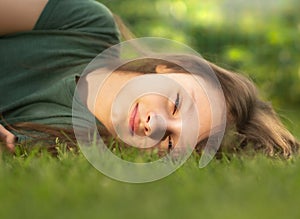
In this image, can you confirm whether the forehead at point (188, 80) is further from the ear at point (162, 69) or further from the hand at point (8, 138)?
the hand at point (8, 138)

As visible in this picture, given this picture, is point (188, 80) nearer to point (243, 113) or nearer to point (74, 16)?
point (243, 113)

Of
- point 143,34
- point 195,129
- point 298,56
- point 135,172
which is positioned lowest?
point 298,56

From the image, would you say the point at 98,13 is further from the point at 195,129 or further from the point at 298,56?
the point at 298,56

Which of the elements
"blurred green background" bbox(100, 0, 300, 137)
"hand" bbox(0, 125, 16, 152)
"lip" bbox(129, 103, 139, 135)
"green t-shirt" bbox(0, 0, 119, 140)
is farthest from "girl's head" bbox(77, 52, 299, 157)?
"blurred green background" bbox(100, 0, 300, 137)

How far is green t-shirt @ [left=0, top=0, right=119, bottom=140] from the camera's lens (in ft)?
6.43

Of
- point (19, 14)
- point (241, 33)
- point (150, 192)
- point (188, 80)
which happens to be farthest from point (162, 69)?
point (241, 33)

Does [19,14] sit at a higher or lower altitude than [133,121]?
higher

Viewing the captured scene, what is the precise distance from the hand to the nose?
366 millimetres

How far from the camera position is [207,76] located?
191 centimetres

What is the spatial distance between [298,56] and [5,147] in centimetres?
282

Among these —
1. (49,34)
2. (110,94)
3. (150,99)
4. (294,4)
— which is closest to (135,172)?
(150,99)

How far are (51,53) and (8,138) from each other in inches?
18.8

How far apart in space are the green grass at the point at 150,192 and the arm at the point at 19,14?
0.83 metres

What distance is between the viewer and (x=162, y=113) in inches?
66.9
